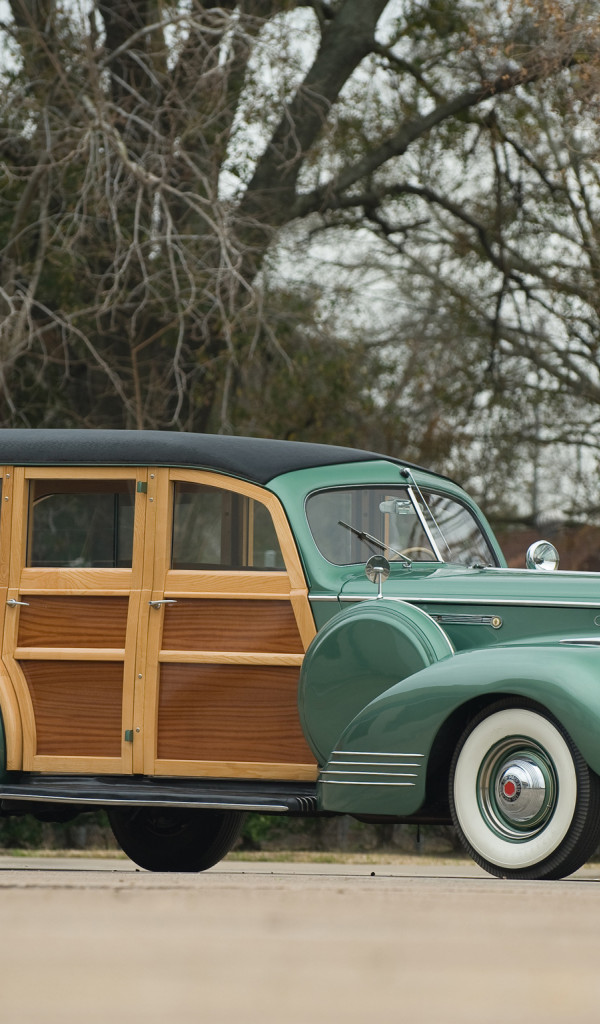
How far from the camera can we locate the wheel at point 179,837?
25.3 feet

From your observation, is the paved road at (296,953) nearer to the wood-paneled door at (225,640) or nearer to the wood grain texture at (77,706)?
the wood-paneled door at (225,640)

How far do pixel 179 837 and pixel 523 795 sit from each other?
9.77 ft

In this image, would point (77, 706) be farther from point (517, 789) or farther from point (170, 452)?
point (517, 789)

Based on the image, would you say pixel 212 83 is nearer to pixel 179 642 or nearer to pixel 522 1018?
pixel 179 642

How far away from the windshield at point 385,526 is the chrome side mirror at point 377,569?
0.47 meters

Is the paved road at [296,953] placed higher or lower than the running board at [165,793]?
higher

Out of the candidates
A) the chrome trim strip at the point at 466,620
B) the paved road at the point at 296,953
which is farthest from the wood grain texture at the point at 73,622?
the paved road at the point at 296,953

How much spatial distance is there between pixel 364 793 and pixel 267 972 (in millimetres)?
2684

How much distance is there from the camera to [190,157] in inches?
527

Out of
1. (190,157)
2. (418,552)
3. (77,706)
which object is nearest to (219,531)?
(418,552)

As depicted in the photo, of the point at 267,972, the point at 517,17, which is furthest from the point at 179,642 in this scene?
the point at 517,17

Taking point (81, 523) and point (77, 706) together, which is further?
point (81, 523)

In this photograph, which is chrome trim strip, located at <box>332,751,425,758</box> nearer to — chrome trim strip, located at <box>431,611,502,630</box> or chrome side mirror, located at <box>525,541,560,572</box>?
chrome trim strip, located at <box>431,611,502,630</box>

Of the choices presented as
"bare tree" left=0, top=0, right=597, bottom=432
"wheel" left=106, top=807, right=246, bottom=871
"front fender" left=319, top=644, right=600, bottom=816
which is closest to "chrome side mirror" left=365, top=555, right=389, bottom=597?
"front fender" left=319, top=644, right=600, bottom=816
